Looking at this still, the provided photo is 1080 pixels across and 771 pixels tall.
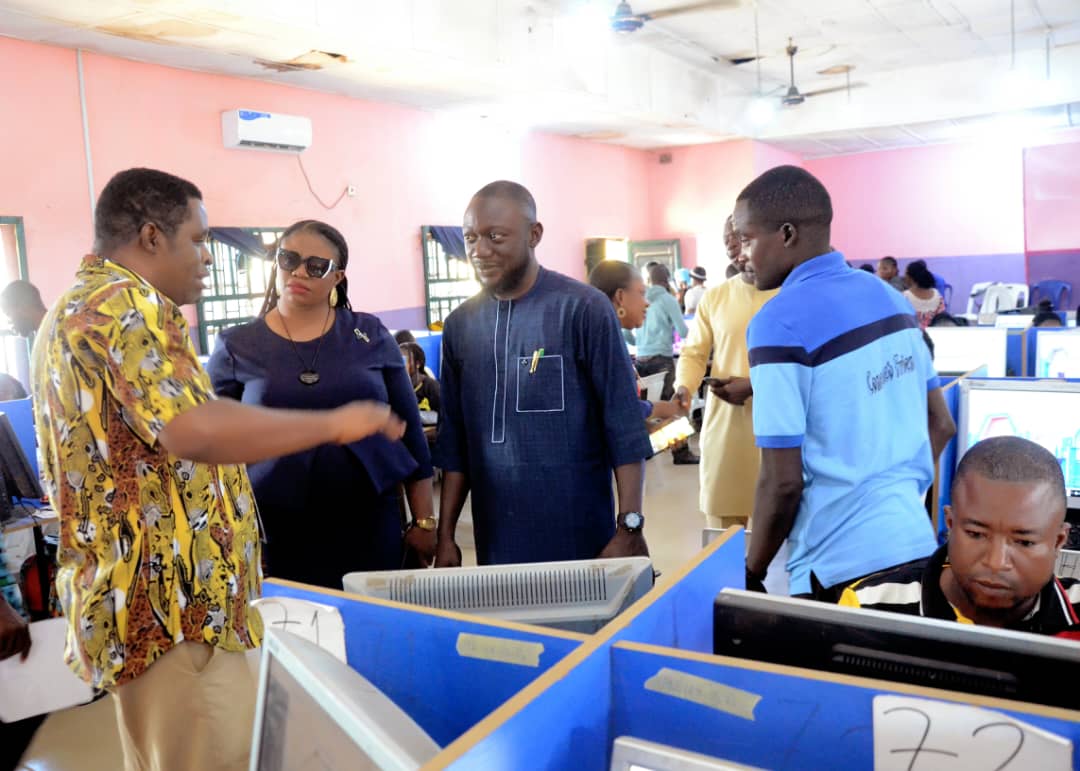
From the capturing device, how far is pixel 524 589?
4.05 feet

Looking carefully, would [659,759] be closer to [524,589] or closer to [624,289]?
[524,589]

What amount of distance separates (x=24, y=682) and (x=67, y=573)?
151 centimetres

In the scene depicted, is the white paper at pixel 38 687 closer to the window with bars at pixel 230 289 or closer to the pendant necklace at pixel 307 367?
the pendant necklace at pixel 307 367

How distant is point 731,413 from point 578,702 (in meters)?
2.11

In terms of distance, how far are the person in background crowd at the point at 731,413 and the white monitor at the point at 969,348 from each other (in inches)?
75.7

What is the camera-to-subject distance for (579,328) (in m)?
1.98

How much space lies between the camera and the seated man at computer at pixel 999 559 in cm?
128

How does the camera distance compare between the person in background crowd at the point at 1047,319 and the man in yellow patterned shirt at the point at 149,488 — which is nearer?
the man in yellow patterned shirt at the point at 149,488

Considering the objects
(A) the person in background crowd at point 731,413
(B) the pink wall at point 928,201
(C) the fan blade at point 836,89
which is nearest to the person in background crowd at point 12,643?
(A) the person in background crowd at point 731,413

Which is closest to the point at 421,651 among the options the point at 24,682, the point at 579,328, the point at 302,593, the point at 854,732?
the point at 302,593

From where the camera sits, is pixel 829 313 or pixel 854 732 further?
pixel 829 313

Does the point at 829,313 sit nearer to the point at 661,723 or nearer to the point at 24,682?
the point at 661,723

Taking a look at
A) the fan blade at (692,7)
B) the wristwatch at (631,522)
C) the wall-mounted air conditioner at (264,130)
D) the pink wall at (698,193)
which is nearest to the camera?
the wristwatch at (631,522)

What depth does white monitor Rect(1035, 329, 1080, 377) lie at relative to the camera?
13.4 ft
